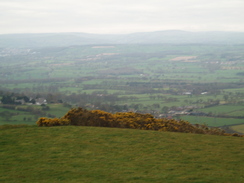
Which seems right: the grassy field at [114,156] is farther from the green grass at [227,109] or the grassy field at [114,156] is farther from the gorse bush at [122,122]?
the green grass at [227,109]

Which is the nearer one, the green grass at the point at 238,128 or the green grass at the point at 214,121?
the green grass at the point at 238,128

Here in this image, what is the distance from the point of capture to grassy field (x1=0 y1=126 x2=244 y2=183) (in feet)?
36.9

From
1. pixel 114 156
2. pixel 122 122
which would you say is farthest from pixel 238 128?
pixel 114 156

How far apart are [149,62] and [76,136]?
139 m

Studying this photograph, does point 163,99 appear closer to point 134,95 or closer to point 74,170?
point 134,95

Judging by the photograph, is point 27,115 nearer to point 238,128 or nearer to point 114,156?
point 238,128

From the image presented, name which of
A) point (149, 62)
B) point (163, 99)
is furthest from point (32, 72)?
point (163, 99)

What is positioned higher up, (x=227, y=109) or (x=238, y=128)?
(x=238, y=128)

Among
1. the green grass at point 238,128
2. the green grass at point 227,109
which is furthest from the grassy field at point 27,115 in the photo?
the green grass at point 227,109

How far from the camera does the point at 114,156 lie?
532 inches

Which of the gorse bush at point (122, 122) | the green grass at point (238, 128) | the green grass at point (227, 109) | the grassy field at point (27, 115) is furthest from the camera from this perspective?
the green grass at point (227, 109)

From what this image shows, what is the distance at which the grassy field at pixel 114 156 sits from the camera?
11258 millimetres

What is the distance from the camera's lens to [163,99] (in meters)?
66.7

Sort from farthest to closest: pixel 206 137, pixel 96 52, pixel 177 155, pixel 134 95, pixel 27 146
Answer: pixel 96 52 < pixel 134 95 < pixel 206 137 < pixel 27 146 < pixel 177 155
